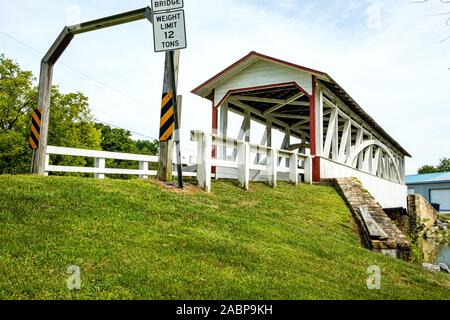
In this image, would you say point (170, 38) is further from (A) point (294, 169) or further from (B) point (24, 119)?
(B) point (24, 119)

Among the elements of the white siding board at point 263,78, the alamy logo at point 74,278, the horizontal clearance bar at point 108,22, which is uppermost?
the white siding board at point 263,78

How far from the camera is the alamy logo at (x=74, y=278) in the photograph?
326cm

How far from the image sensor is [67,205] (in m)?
5.31

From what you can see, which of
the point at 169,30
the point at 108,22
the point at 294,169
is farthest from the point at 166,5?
the point at 294,169

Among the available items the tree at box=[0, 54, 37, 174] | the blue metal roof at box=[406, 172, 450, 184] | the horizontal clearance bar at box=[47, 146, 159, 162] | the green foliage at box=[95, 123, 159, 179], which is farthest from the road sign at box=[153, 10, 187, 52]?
the blue metal roof at box=[406, 172, 450, 184]

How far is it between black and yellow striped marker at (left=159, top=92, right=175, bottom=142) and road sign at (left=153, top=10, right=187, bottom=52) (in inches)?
40.0

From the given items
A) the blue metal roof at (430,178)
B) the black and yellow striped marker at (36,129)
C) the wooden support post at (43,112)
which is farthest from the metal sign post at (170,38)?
the blue metal roof at (430,178)

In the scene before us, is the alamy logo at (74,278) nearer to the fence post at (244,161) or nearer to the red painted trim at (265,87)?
the fence post at (244,161)

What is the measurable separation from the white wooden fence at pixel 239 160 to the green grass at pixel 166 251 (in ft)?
2.72

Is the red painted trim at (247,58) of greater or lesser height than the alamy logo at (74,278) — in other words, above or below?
above

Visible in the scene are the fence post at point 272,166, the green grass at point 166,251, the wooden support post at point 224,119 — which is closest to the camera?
the green grass at point 166,251

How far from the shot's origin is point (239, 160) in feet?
30.8
